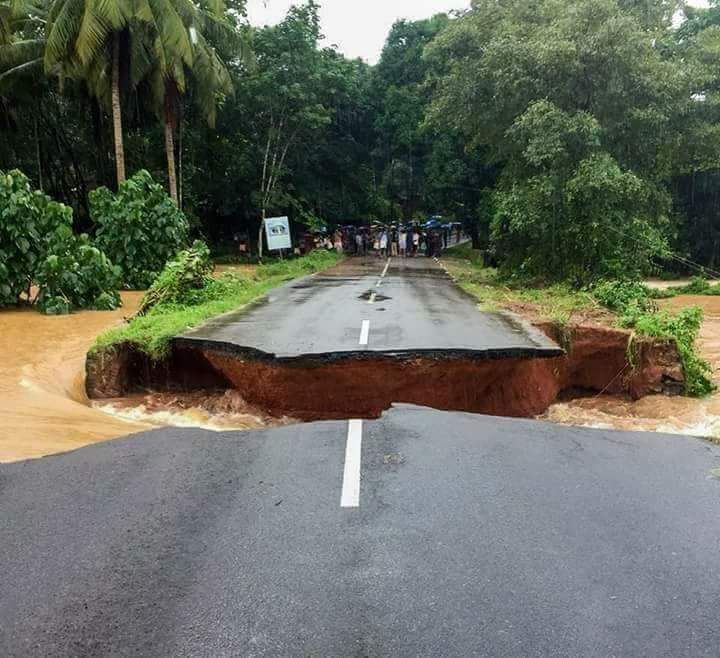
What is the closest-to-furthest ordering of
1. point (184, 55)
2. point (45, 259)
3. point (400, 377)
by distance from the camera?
point (400, 377), point (45, 259), point (184, 55)

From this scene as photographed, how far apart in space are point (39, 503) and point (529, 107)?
16820 millimetres

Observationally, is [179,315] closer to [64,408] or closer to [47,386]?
[47,386]

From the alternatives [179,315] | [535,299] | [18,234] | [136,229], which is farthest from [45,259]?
[535,299]

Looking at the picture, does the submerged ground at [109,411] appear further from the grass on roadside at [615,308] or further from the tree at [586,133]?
the tree at [586,133]

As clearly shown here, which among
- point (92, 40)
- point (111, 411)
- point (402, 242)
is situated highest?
point (92, 40)

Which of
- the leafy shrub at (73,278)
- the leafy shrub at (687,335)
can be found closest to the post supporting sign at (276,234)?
the leafy shrub at (73,278)

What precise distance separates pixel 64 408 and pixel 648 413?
24.9ft

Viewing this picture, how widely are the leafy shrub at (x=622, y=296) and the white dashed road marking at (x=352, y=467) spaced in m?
8.16

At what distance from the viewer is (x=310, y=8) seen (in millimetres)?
34250

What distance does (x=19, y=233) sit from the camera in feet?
58.8

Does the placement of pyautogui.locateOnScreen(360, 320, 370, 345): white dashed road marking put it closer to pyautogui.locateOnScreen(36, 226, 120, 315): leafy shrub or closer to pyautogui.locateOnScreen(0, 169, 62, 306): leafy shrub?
pyautogui.locateOnScreen(36, 226, 120, 315): leafy shrub

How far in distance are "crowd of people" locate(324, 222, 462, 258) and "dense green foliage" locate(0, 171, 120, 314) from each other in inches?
977

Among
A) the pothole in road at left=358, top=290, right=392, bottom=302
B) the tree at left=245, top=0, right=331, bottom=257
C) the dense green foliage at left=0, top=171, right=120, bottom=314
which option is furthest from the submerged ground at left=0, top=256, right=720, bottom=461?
the tree at left=245, top=0, right=331, bottom=257

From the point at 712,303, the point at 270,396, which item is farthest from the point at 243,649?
the point at 712,303
